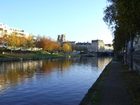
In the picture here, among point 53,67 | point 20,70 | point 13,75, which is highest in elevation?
point 13,75

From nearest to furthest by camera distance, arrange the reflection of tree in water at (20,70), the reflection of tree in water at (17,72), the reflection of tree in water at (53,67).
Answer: the reflection of tree in water at (17,72) < the reflection of tree in water at (20,70) < the reflection of tree in water at (53,67)

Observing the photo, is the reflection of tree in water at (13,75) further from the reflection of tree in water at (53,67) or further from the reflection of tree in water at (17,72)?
the reflection of tree in water at (53,67)

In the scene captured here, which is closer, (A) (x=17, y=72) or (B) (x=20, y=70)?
(A) (x=17, y=72)

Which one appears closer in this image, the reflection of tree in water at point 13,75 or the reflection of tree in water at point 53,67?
the reflection of tree in water at point 13,75

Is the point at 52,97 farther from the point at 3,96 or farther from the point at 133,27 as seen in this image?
the point at 133,27

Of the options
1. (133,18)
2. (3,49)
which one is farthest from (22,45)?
(133,18)

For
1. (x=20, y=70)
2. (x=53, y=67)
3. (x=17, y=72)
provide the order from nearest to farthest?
(x=17, y=72), (x=20, y=70), (x=53, y=67)

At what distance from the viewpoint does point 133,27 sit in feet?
79.0

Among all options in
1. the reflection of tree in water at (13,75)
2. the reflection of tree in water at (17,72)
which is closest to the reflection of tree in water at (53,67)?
the reflection of tree in water at (17,72)

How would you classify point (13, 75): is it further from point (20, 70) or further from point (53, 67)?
point (53, 67)

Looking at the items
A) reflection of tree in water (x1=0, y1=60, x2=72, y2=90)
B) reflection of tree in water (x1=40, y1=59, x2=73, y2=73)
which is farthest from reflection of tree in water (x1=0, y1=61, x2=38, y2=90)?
reflection of tree in water (x1=40, y1=59, x2=73, y2=73)

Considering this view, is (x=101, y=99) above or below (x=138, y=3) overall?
below

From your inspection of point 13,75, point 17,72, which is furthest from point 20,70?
point 13,75

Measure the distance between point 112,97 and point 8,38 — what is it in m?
155
